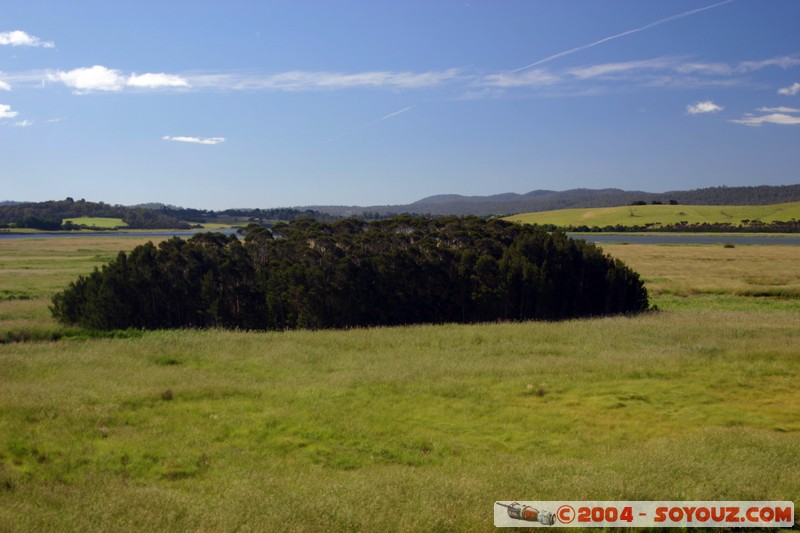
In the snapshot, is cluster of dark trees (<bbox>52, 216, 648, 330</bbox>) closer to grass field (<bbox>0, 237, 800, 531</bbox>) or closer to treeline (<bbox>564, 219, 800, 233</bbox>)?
grass field (<bbox>0, 237, 800, 531</bbox>)

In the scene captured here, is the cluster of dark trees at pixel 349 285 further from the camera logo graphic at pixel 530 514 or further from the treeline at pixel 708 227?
the treeline at pixel 708 227

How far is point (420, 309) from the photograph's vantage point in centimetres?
3406

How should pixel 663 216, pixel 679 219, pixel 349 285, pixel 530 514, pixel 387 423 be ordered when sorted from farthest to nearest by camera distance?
1. pixel 663 216
2. pixel 679 219
3. pixel 349 285
4. pixel 387 423
5. pixel 530 514

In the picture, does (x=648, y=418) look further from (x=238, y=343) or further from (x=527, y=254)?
(x=527, y=254)

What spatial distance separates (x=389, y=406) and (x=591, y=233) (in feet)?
479

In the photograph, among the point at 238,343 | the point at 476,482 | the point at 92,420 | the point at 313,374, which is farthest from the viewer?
the point at 238,343

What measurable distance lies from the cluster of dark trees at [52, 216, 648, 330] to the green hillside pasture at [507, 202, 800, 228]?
12993 cm

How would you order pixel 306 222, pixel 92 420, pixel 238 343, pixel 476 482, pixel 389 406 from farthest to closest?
pixel 306 222 → pixel 238 343 → pixel 389 406 → pixel 92 420 → pixel 476 482

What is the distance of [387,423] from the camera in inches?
587

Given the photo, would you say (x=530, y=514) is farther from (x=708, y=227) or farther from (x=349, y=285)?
(x=708, y=227)

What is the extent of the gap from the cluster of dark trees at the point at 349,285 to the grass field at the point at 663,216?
129934mm

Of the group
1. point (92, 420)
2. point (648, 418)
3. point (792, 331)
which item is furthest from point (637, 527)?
point (792, 331)

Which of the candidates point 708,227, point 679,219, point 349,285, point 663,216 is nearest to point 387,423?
point 349,285

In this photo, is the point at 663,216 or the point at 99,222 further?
the point at 663,216
